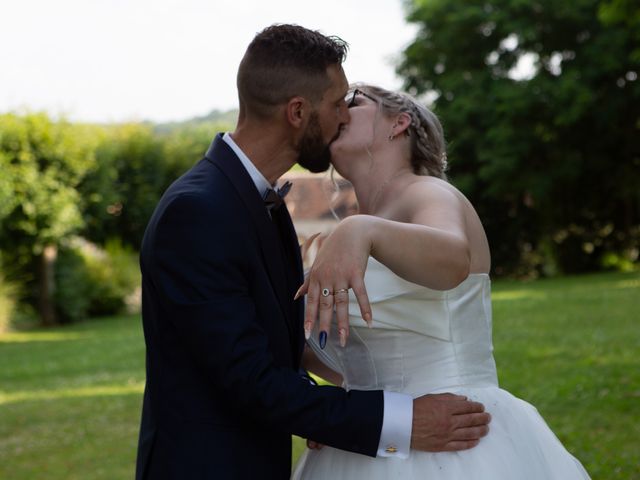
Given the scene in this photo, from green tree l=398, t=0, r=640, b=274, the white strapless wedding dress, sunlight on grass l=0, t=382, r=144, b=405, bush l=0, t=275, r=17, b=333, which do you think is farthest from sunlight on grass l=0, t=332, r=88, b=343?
the white strapless wedding dress

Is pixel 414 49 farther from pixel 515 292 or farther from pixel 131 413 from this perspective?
pixel 131 413

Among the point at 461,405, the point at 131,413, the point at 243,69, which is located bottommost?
the point at 131,413

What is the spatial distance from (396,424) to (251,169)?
2.84 feet

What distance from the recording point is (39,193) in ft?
74.9

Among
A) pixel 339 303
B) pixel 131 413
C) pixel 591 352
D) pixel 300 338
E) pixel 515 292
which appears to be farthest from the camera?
pixel 515 292

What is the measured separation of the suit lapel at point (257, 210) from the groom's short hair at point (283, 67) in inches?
6.4

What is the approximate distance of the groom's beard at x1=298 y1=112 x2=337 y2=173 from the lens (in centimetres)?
276

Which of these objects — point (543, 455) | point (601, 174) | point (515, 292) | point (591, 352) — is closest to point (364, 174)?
point (543, 455)

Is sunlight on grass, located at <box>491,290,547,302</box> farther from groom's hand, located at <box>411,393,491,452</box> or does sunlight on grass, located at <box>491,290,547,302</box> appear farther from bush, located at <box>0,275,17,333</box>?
groom's hand, located at <box>411,393,491,452</box>

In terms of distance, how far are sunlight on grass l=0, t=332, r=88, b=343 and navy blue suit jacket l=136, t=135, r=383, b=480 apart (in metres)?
17.6

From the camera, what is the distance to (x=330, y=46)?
8.89ft

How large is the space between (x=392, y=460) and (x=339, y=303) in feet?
2.41

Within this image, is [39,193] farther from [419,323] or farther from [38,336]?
[419,323]

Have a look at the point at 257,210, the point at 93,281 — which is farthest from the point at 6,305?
the point at 257,210
